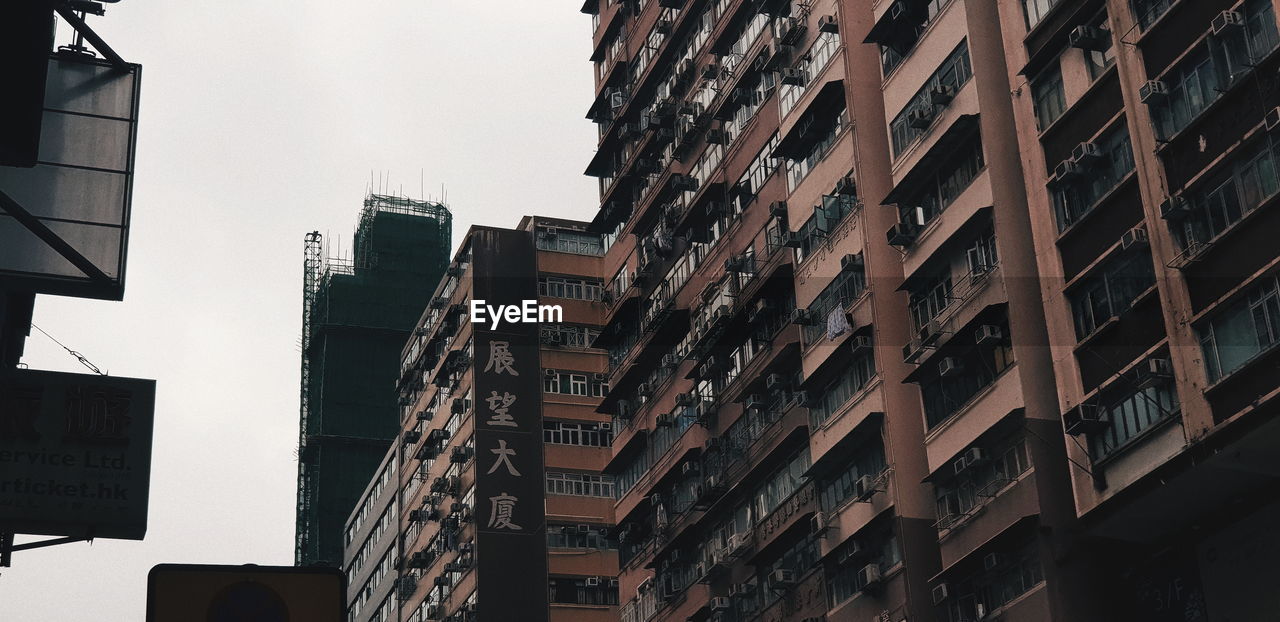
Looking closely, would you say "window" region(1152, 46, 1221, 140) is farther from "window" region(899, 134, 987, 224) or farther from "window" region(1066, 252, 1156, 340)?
"window" region(899, 134, 987, 224)

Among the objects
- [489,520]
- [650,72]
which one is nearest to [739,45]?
[650,72]

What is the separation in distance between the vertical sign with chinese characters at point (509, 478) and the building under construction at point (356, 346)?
56555mm

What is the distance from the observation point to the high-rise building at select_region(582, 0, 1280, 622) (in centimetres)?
2814

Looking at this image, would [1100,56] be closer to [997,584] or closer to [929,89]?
[929,89]

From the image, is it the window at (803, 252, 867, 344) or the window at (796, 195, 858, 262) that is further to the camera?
the window at (796, 195, 858, 262)

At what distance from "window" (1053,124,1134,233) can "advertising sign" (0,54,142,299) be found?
1756 centimetres

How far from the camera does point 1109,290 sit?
1209 inches

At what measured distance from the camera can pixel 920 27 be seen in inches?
→ 1519

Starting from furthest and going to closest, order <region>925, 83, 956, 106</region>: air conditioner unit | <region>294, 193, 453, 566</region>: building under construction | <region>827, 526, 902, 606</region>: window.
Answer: <region>294, 193, 453, 566</region>: building under construction → <region>827, 526, 902, 606</region>: window → <region>925, 83, 956, 106</region>: air conditioner unit

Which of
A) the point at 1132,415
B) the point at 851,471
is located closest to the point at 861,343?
the point at 851,471

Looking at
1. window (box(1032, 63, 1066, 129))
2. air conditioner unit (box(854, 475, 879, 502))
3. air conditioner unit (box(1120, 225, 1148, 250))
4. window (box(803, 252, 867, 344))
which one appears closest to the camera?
air conditioner unit (box(1120, 225, 1148, 250))

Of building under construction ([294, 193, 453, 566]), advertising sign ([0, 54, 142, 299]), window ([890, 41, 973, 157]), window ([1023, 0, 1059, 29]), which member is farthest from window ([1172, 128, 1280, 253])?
building under construction ([294, 193, 453, 566])

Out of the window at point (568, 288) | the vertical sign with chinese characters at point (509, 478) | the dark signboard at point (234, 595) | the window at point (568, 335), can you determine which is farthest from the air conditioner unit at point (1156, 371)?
the window at point (568, 288)

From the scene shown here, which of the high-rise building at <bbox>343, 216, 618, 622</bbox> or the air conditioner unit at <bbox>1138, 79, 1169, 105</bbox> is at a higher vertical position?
the high-rise building at <bbox>343, 216, 618, 622</bbox>
